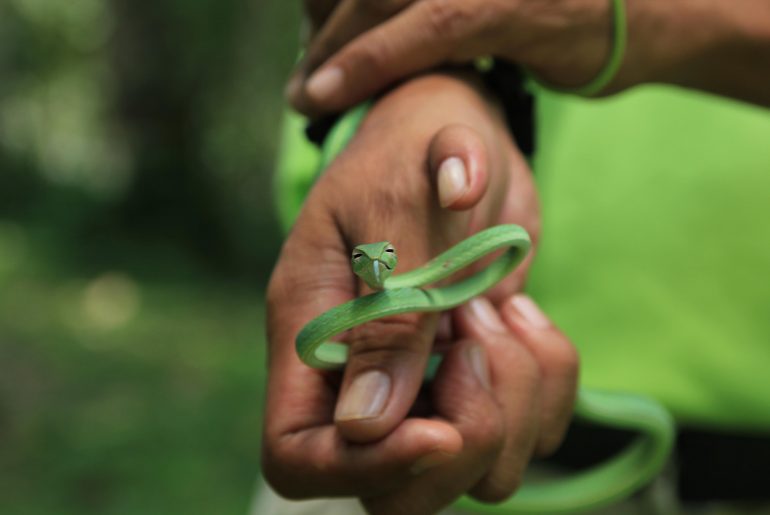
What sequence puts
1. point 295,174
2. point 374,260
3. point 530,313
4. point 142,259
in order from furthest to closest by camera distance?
point 142,259
point 295,174
point 530,313
point 374,260

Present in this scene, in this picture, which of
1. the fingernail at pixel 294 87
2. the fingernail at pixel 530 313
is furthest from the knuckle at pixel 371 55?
the fingernail at pixel 530 313

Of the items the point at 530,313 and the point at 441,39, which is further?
the point at 441,39

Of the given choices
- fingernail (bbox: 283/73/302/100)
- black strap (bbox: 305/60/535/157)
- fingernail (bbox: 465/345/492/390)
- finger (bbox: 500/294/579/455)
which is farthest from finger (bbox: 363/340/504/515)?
fingernail (bbox: 283/73/302/100)

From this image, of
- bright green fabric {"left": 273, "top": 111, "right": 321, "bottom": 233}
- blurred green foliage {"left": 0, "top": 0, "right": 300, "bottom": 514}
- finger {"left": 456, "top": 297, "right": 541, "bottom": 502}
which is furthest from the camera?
blurred green foliage {"left": 0, "top": 0, "right": 300, "bottom": 514}

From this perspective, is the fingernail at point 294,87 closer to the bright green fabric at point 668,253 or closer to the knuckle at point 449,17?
the knuckle at point 449,17

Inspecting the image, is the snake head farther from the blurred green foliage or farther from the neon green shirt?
the blurred green foliage

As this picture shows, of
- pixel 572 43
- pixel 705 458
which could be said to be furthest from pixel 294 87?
pixel 705 458

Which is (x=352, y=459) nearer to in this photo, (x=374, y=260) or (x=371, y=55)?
(x=374, y=260)
